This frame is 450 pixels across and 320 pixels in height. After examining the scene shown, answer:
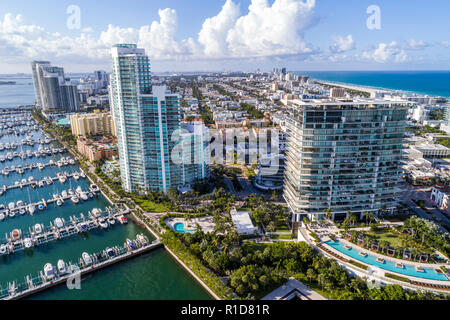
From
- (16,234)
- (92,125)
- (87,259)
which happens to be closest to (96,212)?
(16,234)

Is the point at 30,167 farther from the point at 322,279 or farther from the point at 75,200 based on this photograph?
the point at 322,279

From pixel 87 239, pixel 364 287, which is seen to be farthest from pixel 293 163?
pixel 87 239

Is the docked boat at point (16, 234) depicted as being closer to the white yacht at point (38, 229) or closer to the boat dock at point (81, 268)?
the white yacht at point (38, 229)

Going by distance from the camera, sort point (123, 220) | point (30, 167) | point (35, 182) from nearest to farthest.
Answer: point (123, 220) < point (35, 182) < point (30, 167)

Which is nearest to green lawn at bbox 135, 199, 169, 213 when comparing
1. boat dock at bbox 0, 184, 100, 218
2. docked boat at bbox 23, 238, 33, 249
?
Answer: boat dock at bbox 0, 184, 100, 218

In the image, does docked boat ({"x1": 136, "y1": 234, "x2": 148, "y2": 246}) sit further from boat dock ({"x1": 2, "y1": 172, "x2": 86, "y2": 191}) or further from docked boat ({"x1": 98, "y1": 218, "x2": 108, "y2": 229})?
boat dock ({"x1": 2, "y1": 172, "x2": 86, "y2": 191})

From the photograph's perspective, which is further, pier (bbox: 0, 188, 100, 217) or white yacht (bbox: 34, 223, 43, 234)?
pier (bbox: 0, 188, 100, 217)

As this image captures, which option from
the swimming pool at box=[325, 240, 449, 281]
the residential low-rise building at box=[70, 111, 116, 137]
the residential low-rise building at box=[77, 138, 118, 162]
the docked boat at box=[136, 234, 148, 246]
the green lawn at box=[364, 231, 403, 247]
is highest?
the residential low-rise building at box=[70, 111, 116, 137]

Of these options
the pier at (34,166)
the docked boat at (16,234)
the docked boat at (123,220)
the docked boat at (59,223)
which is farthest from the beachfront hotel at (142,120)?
the pier at (34,166)
